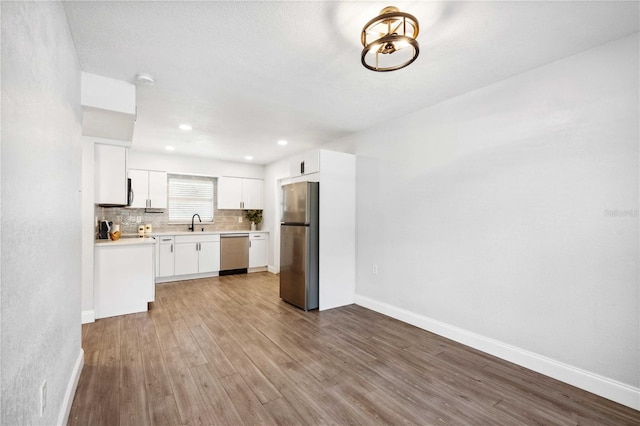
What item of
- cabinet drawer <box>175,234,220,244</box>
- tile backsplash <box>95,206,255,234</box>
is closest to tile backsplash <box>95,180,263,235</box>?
tile backsplash <box>95,206,255,234</box>

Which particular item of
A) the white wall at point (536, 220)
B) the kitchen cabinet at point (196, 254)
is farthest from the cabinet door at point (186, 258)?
the white wall at point (536, 220)

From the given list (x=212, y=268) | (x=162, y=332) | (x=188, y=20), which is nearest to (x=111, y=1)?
(x=188, y=20)

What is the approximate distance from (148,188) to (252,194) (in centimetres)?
213

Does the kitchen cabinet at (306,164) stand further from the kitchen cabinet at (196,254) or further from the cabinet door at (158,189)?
the cabinet door at (158,189)

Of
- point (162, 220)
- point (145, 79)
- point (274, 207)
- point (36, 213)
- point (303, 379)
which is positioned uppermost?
point (145, 79)

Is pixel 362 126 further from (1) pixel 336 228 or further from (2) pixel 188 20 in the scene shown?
(2) pixel 188 20

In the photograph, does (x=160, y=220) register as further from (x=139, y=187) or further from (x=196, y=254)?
(x=196, y=254)

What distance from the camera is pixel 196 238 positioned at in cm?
575

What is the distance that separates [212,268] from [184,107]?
3560 mm

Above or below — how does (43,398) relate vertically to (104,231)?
below

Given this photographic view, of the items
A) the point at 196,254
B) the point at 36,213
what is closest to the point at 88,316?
the point at 196,254

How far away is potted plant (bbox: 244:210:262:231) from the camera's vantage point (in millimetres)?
6877

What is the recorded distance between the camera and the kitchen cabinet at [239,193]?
6414 mm

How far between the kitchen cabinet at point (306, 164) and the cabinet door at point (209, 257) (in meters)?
2.62
